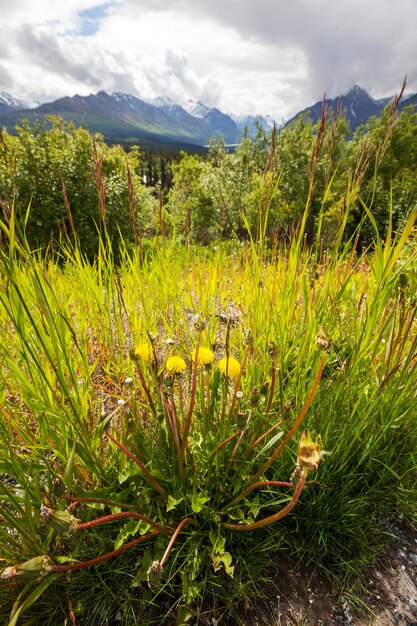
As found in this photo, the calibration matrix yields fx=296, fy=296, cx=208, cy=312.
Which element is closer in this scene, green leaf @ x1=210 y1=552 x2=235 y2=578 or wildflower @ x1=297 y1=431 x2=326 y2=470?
wildflower @ x1=297 y1=431 x2=326 y2=470

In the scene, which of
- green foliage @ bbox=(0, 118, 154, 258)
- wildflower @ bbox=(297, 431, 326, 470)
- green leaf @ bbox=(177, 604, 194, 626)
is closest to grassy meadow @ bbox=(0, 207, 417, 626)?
green leaf @ bbox=(177, 604, 194, 626)

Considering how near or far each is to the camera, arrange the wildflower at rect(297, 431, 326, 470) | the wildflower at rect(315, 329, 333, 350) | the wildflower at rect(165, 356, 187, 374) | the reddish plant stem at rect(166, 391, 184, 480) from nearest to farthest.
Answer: the wildflower at rect(297, 431, 326, 470) → the wildflower at rect(315, 329, 333, 350) → the reddish plant stem at rect(166, 391, 184, 480) → the wildflower at rect(165, 356, 187, 374)

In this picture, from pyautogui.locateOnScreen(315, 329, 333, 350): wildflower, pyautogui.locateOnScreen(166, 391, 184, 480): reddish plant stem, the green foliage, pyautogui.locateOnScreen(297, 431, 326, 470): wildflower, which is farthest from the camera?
the green foliage

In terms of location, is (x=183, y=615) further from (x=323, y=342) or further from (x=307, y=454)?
(x=323, y=342)

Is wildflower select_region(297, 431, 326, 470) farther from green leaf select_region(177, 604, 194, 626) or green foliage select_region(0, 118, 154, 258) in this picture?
green foliage select_region(0, 118, 154, 258)

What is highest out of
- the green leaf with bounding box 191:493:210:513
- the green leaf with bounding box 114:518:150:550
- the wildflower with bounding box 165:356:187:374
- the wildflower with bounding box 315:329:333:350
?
the wildflower with bounding box 315:329:333:350

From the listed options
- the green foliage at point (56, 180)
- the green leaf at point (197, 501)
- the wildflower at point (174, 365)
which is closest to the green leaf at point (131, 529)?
the green leaf at point (197, 501)

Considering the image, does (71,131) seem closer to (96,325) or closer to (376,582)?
(96,325)

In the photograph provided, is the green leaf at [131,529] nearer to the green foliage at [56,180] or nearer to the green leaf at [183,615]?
the green leaf at [183,615]

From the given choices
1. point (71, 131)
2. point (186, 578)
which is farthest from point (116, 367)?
point (71, 131)

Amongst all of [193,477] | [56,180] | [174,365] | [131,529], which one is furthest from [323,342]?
[56,180]

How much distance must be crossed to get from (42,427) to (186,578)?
75cm

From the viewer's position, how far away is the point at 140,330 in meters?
1.98

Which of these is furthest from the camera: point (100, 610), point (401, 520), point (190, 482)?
point (401, 520)
